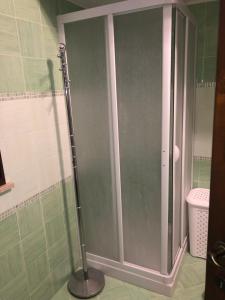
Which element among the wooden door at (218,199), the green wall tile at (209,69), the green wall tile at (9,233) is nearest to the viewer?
the wooden door at (218,199)

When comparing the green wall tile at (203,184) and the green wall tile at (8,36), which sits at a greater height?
the green wall tile at (8,36)

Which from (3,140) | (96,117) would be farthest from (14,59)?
(96,117)

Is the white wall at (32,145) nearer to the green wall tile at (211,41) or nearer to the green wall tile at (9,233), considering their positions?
the green wall tile at (9,233)

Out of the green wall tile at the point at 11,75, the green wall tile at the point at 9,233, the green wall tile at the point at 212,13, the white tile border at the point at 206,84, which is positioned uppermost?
the green wall tile at the point at 212,13

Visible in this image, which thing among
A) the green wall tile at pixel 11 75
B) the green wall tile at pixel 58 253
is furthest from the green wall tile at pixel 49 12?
the green wall tile at pixel 58 253

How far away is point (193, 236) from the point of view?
219cm

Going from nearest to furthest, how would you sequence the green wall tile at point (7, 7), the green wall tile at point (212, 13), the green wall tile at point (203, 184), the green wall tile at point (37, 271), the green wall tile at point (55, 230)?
the green wall tile at point (7, 7) → the green wall tile at point (37, 271) → the green wall tile at point (55, 230) → the green wall tile at point (212, 13) → the green wall tile at point (203, 184)

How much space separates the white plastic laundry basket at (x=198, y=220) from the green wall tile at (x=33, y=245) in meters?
1.23

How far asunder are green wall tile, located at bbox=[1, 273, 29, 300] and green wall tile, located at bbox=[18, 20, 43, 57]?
1.41m

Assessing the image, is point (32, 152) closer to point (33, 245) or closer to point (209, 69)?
Answer: point (33, 245)

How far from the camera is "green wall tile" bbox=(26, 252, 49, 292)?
1659mm

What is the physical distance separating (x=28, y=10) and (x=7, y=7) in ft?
0.50

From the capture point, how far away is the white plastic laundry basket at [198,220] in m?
2.09

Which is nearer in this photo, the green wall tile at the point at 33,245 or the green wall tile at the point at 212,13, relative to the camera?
the green wall tile at the point at 33,245
